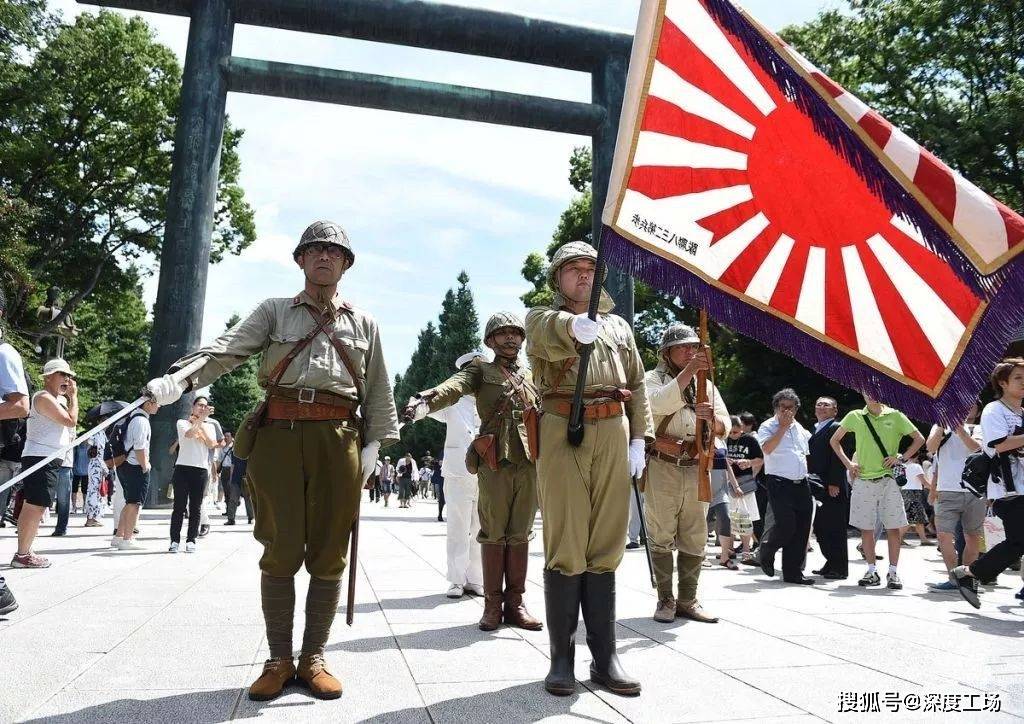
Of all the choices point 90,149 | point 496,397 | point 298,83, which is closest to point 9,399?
point 496,397

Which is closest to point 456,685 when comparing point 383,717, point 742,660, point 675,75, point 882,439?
point 383,717

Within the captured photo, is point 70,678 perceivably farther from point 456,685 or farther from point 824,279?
point 824,279

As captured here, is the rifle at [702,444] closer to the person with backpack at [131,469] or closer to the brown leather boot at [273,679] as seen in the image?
the brown leather boot at [273,679]

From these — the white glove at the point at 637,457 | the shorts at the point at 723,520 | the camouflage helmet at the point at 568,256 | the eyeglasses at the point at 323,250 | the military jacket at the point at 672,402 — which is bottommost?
the shorts at the point at 723,520

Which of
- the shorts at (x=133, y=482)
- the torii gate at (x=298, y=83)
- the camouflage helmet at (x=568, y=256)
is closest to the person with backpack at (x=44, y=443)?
the shorts at (x=133, y=482)

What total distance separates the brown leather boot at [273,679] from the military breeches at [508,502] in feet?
6.60

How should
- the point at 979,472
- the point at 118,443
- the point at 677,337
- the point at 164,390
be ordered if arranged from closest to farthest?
1. the point at 164,390
2. the point at 677,337
3. the point at 979,472
4. the point at 118,443

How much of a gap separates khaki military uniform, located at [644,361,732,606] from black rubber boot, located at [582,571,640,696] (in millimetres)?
1866

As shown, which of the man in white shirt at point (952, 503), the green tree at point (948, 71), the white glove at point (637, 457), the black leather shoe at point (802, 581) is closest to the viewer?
the white glove at point (637, 457)

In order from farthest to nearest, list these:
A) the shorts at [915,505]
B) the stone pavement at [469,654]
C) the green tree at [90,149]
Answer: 1. the green tree at [90,149]
2. the shorts at [915,505]
3. the stone pavement at [469,654]

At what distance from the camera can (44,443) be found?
25.3 feet

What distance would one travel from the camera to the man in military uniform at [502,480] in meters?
5.49

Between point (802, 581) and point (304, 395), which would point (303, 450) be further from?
point (802, 581)

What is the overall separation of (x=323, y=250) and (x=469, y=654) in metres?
2.34
